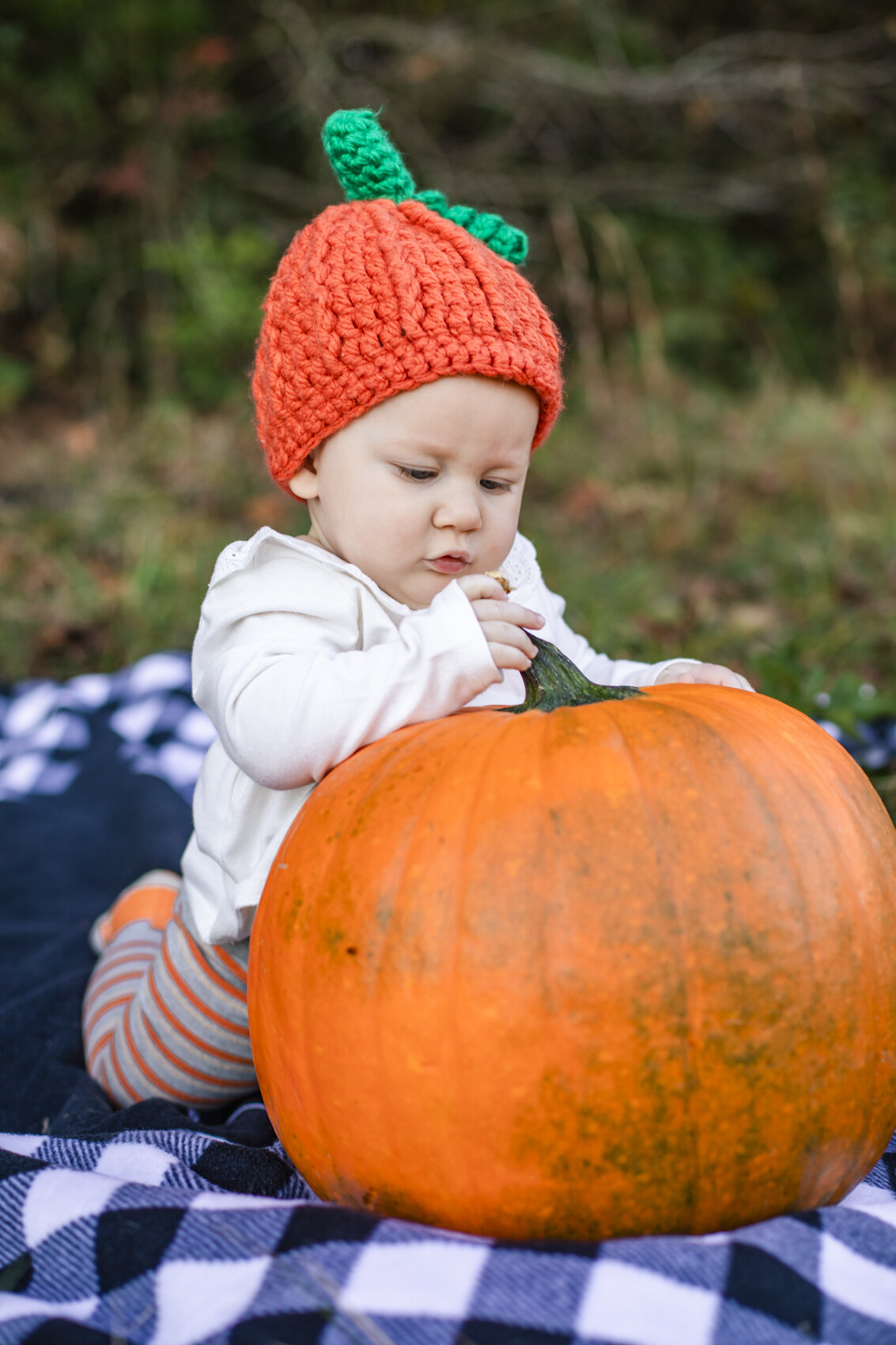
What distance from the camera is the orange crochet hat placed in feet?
5.28

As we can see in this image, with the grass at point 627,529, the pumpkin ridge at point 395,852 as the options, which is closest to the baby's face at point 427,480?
the pumpkin ridge at point 395,852

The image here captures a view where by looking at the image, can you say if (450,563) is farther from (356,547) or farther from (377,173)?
(377,173)

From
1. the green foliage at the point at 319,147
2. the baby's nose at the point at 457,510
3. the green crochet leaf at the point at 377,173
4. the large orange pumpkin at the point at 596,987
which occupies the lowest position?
the large orange pumpkin at the point at 596,987

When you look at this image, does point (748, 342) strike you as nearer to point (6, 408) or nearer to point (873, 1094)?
point (6, 408)

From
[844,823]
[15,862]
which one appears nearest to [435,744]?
[844,823]

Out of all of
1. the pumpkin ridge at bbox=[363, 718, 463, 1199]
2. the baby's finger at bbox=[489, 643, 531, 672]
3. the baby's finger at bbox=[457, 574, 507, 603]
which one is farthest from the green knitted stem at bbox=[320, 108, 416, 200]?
the pumpkin ridge at bbox=[363, 718, 463, 1199]

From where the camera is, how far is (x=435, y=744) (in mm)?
1352

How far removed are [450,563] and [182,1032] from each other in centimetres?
92

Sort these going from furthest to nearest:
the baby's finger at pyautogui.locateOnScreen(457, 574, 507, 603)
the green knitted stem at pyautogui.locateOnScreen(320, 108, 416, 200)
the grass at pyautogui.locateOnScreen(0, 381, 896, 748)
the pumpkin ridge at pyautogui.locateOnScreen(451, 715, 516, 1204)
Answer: the grass at pyautogui.locateOnScreen(0, 381, 896, 748) < the green knitted stem at pyautogui.locateOnScreen(320, 108, 416, 200) < the baby's finger at pyautogui.locateOnScreen(457, 574, 507, 603) < the pumpkin ridge at pyautogui.locateOnScreen(451, 715, 516, 1204)

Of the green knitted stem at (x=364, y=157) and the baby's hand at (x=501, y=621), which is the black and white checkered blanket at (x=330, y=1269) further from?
the green knitted stem at (x=364, y=157)

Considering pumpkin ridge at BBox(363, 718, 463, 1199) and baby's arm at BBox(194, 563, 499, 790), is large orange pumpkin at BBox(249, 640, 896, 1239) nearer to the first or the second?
pumpkin ridge at BBox(363, 718, 463, 1199)

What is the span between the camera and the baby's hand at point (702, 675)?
173 centimetres

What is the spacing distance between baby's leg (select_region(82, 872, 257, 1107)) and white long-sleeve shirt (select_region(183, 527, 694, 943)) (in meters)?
0.08

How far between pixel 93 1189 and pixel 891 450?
218 inches
